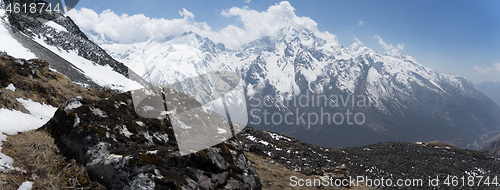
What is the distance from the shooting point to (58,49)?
205ft

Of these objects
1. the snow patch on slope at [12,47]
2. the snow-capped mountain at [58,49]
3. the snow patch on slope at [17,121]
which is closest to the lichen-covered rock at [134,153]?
the snow patch on slope at [17,121]

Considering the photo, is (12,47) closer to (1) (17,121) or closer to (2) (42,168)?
(1) (17,121)

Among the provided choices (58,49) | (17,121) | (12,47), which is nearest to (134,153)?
(17,121)

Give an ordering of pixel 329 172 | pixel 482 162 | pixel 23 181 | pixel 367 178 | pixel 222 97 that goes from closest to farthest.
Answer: pixel 23 181, pixel 222 97, pixel 329 172, pixel 367 178, pixel 482 162

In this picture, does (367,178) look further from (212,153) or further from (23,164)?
(23,164)

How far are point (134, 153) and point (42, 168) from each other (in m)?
2.54

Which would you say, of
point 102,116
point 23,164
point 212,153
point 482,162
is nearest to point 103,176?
point 23,164

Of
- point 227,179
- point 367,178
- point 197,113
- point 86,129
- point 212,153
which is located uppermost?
point 197,113

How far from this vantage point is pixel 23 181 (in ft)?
22.5

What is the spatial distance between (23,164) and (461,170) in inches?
2964

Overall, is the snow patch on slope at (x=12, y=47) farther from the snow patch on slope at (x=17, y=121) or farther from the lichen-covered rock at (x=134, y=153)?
the lichen-covered rock at (x=134, y=153)

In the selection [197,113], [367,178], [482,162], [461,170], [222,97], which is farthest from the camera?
[482,162]

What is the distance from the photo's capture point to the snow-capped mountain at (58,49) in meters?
47.0

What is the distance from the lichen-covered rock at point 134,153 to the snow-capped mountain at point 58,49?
132 feet
